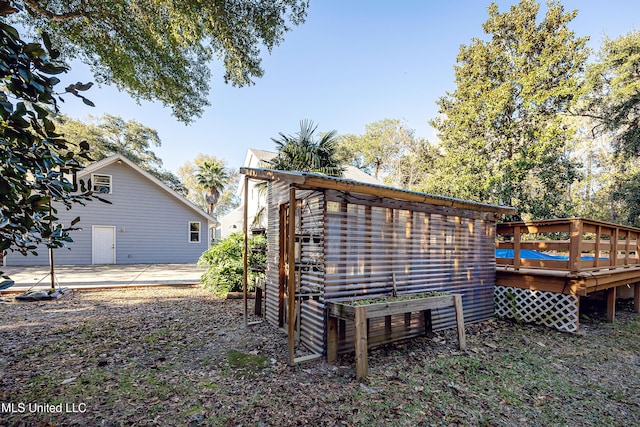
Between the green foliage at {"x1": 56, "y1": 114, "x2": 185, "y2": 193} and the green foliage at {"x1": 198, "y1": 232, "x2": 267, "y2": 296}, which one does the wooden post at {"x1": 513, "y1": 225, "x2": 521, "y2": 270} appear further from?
the green foliage at {"x1": 56, "y1": 114, "x2": 185, "y2": 193}

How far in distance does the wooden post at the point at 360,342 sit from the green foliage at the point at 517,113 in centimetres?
1168

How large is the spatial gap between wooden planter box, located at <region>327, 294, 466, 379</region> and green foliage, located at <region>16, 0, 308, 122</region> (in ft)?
21.9

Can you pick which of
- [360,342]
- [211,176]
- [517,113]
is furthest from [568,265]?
[211,176]

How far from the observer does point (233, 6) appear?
6605 mm

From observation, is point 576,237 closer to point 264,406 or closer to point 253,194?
point 264,406

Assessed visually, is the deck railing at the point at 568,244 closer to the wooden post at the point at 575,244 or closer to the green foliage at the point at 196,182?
the wooden post at the point at 575,244

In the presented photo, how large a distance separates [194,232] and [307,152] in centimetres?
914

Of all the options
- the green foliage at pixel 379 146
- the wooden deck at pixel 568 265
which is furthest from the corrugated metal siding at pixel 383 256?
the green foliage at pixel 379 146

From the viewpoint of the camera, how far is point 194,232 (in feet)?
51.0

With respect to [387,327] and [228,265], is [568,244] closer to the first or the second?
[387,327]

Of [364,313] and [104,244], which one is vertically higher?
[364,313]

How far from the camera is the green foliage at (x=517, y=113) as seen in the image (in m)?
11.5

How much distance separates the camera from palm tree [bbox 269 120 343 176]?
968 centimetres

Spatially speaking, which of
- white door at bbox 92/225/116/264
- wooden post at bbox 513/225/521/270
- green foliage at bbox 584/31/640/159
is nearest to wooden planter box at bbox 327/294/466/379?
wooden post at bbox 513/225/521/270
